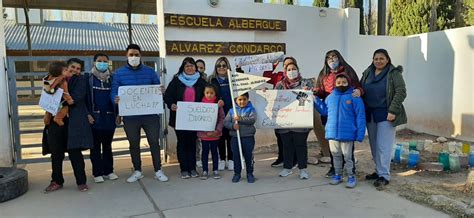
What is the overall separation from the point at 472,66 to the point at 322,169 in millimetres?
4601

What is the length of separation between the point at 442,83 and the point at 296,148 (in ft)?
17.0

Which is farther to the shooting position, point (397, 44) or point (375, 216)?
point (397, 44)

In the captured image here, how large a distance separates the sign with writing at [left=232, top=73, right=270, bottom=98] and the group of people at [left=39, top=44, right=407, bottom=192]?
0.51 feet

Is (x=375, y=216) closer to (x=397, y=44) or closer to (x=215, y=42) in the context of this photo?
(x=215, y=42)

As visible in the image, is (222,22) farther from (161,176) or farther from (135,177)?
(135,177)

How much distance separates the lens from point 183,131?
530 cm

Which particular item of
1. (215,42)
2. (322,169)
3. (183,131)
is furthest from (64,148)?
(322,169)

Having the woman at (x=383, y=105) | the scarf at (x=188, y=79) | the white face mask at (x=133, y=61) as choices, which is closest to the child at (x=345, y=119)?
the woman at (x=383, y=105)

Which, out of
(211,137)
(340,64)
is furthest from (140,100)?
(340,64)

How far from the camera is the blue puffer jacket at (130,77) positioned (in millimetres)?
4992

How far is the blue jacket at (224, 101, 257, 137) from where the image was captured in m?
5.09

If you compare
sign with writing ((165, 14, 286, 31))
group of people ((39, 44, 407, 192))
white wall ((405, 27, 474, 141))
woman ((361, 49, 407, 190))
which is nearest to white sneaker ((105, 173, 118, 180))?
group of people ((39, 44, 407, 192))

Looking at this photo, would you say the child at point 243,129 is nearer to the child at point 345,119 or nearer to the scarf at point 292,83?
the scarf at point 292,83

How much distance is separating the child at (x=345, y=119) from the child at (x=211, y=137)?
155 cm
